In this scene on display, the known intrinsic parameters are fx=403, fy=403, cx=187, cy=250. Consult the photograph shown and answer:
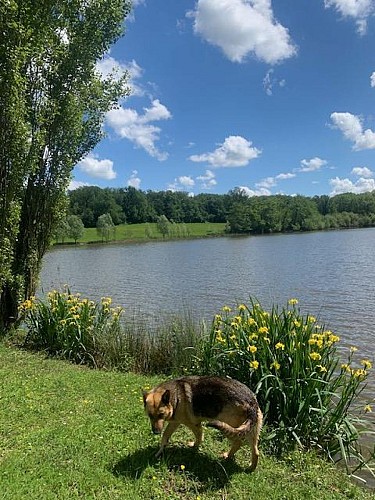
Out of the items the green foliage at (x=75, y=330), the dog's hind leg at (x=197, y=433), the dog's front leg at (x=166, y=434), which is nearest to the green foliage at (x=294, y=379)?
the dog's hind leg at (x=197, y=433)

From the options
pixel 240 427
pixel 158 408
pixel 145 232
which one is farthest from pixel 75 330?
pixel 145 232

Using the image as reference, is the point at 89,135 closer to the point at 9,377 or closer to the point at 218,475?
the point at 9,377

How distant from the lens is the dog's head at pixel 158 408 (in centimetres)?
402

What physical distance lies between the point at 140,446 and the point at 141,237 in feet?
316

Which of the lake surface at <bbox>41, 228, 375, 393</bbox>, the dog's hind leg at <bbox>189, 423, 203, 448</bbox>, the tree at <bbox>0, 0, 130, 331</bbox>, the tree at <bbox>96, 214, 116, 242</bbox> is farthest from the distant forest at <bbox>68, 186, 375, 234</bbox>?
the dog's hind leg at <bbox>189, 423, 203, 448</bbox>

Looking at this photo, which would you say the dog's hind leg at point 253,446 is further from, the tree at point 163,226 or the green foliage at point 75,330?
the tree at point 163,226

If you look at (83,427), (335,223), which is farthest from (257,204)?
(83,427)

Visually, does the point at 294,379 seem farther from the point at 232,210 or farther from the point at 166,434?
the point at 232,210

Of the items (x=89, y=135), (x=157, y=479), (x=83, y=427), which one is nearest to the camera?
(x=157, y=479)

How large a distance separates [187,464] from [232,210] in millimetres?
112973

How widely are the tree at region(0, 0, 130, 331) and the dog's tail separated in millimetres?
7477

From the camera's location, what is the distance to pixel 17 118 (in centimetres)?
923

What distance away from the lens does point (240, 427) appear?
4.15m

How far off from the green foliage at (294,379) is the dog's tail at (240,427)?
883 millimetres
